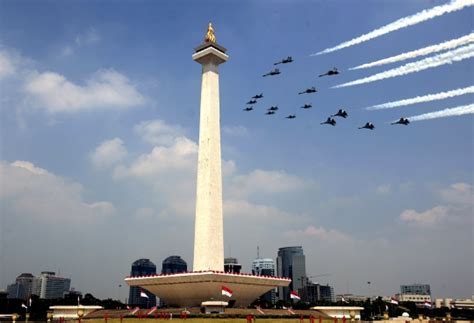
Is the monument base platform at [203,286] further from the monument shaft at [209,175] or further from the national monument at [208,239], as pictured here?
the monument shaft at [209,175]

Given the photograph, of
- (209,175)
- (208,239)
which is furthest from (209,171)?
(208,239)

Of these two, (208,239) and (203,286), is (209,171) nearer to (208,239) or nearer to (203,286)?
(208,239)

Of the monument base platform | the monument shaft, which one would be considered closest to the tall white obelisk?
the monument shaft

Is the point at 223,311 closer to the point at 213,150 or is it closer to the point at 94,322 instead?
the point at 94,322

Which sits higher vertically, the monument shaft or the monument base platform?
the monument shaft

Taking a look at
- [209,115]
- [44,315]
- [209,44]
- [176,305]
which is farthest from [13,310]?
[209,44]

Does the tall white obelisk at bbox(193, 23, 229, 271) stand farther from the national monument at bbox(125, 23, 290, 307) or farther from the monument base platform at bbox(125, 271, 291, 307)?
the monument base platform at bbox(125, 271, 291, 307)
